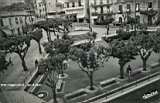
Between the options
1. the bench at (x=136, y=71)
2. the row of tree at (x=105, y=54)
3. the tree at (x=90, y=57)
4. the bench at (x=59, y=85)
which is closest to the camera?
the tree at (x=90, y=57)

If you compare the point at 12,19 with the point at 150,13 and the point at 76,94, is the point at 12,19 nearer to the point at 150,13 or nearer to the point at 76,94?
the point at 150,13

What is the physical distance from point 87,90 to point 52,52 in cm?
886

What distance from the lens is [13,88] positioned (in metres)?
31.1

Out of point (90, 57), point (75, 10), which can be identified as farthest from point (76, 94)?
point (75, 10)


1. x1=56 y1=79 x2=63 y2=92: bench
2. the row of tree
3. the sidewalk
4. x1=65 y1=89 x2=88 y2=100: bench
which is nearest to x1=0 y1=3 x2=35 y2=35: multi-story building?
x1=56 y1=79 x2=63 y2=92: bench

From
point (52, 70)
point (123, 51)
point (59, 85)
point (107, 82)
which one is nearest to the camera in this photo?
point (52, 70)

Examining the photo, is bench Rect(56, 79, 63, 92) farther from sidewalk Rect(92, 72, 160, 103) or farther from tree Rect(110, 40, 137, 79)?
tree Rect(110, 40, 137, 79)

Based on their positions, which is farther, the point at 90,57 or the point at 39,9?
the point at 39,9

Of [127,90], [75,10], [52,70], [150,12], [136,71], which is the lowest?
[127,90]

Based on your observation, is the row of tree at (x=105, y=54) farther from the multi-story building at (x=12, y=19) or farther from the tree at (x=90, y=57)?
the multi-story building at (x=12, y=19)

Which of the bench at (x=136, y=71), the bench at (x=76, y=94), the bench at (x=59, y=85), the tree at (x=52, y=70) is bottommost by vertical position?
the bench at (x=76, y=94)

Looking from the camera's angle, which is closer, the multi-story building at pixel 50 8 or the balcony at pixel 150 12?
the balcony at pixel 150 12

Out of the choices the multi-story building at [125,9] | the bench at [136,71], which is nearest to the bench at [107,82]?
the bench at [136,71]

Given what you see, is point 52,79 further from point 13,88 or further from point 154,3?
point 154,3
